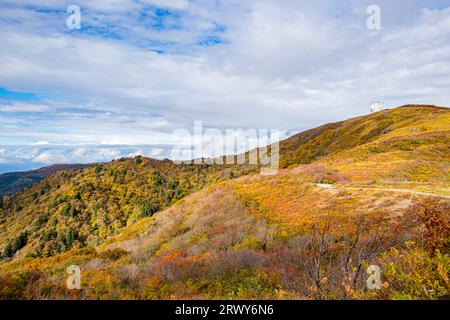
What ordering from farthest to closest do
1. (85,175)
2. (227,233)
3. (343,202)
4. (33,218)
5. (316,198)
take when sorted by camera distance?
(85,175) → (33,218) → (316,198) → (343,202) → (227,233)

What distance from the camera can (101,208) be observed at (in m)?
66.7

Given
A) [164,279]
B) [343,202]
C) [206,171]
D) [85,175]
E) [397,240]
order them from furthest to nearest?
[206,171] < [85,175] < [343,202] < [397,240] < [164,279]

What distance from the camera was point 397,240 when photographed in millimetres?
9562

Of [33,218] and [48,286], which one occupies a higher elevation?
[48,286]

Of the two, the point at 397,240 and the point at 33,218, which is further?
the point at 33,218

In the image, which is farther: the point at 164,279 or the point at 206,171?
the point at 206,171

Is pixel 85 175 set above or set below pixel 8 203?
above

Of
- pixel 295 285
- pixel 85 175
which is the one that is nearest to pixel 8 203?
pixel 85 175

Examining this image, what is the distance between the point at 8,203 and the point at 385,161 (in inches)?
4594

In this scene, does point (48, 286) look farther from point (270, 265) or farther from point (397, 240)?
point (397, 240)

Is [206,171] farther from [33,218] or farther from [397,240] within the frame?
[397,240]

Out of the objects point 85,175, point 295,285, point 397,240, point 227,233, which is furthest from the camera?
point 85,175

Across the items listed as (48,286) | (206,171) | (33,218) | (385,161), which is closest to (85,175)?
(33,218)

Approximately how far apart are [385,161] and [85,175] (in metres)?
89.3
